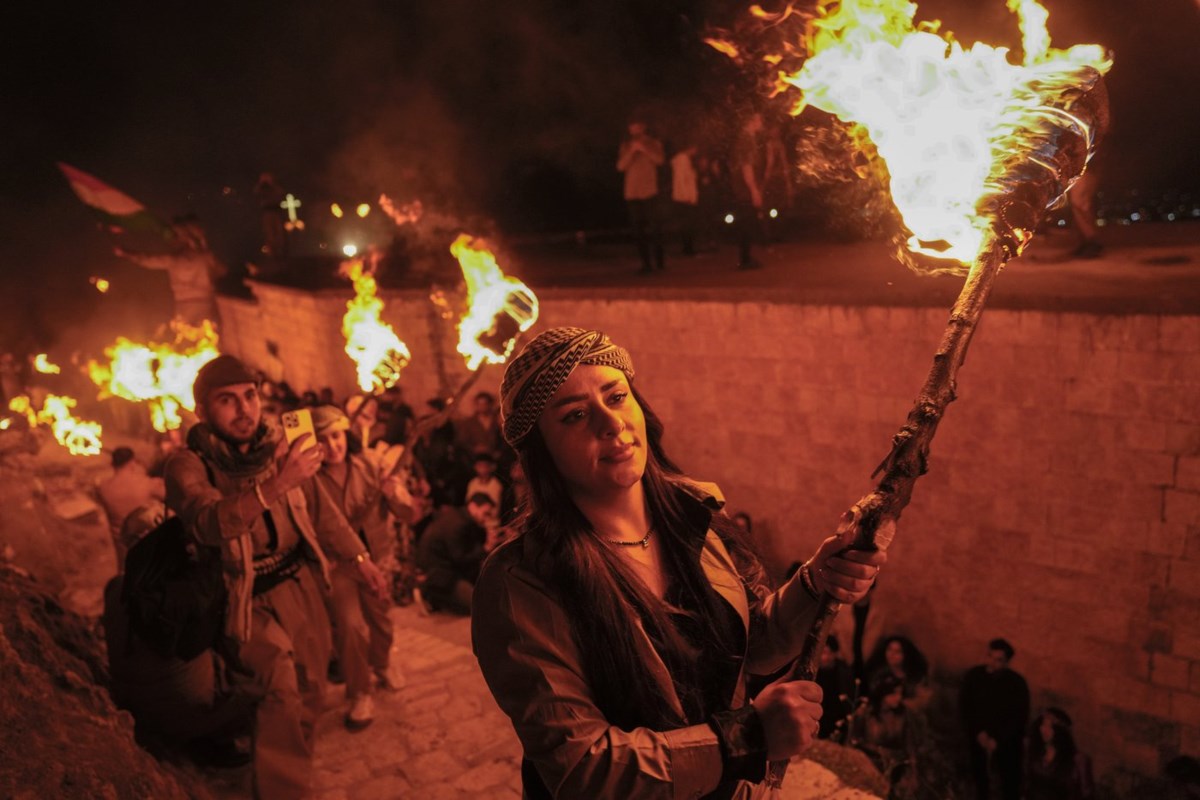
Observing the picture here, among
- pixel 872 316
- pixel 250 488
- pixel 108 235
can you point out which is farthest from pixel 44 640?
pixel 108 235

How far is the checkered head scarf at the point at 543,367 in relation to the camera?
2.21 meters

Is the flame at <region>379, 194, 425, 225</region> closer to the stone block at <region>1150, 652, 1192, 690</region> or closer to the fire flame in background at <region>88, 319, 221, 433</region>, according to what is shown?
the fire flame in background at <region>88, 319, 221, 433</region>

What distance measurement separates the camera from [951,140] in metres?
2.43

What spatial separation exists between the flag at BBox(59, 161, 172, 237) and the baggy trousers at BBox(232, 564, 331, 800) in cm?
1303

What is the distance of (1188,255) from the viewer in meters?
7.70

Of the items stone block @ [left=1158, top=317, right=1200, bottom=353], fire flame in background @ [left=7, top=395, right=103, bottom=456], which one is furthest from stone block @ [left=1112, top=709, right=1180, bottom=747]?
fire flame in background @ [left=7, top=395, right=103, bottom=456]

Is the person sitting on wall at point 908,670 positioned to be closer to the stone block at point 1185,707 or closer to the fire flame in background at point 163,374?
the stone block at point 1185,707

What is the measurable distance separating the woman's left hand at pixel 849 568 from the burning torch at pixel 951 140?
3cm

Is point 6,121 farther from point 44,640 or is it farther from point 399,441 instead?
point 44,640

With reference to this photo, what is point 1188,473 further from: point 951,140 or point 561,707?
point 561,707

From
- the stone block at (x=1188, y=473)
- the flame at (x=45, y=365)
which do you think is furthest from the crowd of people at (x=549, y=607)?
the flame at (x=45, y=365)

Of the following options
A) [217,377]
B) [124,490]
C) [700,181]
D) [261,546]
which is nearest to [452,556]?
[124,490]

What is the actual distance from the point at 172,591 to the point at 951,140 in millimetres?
3765

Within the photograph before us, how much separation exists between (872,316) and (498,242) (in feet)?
38.2
